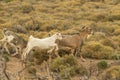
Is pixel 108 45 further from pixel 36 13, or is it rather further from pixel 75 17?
pixel 36 13

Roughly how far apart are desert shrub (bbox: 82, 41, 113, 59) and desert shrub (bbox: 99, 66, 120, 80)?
231cm

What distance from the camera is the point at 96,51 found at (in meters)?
14.4

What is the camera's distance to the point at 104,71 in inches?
462

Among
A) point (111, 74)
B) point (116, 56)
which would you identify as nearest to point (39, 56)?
point (111, 74)

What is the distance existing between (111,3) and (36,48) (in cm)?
2359

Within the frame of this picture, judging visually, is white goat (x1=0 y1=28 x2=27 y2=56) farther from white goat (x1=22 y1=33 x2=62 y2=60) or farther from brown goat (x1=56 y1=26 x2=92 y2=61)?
brown goat (x1=56 y1=26 x2=92 y2=61)

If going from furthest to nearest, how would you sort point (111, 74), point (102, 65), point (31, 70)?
point (102, 65) → point (31, 70) → point (111, 74)

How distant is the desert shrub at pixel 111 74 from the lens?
11020 mm

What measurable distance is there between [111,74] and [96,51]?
10.7 ft

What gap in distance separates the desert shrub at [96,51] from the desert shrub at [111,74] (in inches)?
91.1

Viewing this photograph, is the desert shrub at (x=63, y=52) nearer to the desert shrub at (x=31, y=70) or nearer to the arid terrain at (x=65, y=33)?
the arid terrain at (x=65, y=33)

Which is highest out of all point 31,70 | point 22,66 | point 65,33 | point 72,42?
point 72,42

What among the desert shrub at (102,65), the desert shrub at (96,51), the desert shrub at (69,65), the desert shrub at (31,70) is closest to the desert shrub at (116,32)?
the desert shrub at (96,51)

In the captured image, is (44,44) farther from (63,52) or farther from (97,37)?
(97,37)
